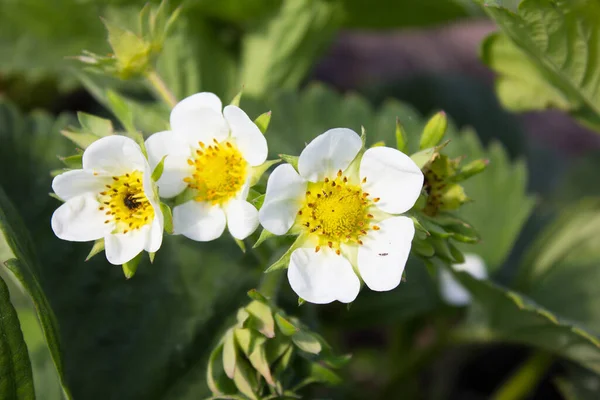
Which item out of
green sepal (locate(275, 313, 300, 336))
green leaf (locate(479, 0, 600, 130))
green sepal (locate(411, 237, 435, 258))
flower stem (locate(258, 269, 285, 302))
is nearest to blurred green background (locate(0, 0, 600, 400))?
green leaf (locate(479, 0, 600, 130))

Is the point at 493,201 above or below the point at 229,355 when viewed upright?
below

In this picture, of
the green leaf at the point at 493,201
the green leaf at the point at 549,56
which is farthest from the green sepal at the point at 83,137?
the green leaf at the point at 493,201

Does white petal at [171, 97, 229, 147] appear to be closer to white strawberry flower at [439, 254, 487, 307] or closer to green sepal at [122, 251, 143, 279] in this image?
green sepal at [122, 251, 143, 279]

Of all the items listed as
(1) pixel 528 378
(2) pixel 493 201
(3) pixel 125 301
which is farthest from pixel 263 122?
(1) pixel 528 378

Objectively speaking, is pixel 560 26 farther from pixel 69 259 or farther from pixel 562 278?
pixel 69 259

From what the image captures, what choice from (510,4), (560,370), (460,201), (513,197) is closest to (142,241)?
(460,201)

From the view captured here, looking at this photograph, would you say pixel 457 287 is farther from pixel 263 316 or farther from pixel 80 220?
pixel 80 220
